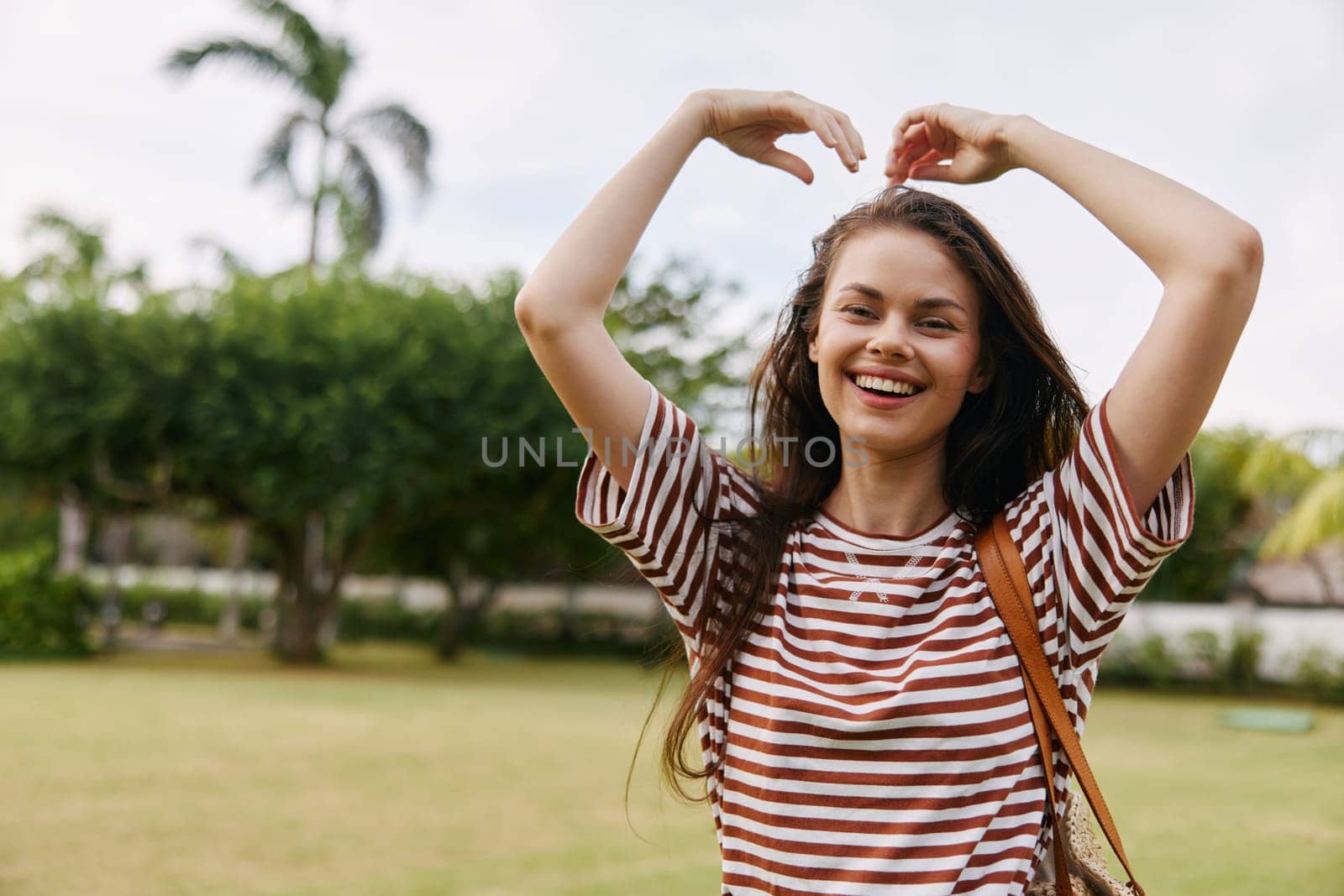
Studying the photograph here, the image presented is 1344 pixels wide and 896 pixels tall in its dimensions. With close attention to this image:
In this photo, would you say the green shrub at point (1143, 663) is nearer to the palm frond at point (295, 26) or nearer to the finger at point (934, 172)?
the palm frond at point (295, 26)

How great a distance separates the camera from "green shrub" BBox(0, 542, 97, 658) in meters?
18.2

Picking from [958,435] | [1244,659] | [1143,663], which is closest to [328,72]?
[1143,663]

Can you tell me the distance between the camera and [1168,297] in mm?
1382

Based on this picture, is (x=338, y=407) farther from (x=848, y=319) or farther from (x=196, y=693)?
(x=848, y=319)

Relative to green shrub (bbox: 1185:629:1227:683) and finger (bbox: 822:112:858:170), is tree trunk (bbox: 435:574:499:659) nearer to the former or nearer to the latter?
green shrub (bbox: 1185:629:1227:683)

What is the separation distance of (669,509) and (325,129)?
2035 cm

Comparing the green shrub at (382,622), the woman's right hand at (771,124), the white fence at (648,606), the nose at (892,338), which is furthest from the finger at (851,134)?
the green shrub at (382,622)

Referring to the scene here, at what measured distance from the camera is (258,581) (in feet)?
101

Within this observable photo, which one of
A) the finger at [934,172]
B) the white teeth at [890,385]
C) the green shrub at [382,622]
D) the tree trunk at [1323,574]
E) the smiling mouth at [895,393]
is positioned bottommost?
the green shrub at [382,622]

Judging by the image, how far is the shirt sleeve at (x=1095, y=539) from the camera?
1.37 m

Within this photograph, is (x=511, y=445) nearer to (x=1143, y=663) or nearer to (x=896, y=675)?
(x=1143, y=663)

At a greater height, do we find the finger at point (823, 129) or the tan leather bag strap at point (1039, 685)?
the finger at point (823, 129)

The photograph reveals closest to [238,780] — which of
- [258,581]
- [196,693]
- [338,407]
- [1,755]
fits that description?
[1,755]

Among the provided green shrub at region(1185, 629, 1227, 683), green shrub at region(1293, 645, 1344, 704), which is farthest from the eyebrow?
green shrub at region(1185, 629, 1227, 683)
